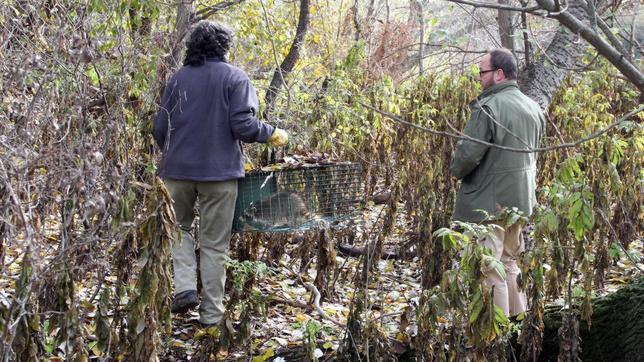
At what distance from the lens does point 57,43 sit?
3.08m

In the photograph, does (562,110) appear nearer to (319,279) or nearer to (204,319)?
(319,279)

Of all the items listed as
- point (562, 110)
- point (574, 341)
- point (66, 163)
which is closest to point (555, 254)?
point (574, 341)

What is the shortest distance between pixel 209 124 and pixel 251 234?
1.03m

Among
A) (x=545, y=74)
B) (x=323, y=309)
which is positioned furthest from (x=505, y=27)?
(x=323, y=309)

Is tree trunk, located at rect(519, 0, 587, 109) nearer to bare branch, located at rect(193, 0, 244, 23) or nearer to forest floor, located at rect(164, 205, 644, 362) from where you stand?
forest floor, located at rect(164, 205, 644, 362)

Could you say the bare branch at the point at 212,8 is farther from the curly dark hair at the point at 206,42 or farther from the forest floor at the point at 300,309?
the forest floor at the point at 300,309

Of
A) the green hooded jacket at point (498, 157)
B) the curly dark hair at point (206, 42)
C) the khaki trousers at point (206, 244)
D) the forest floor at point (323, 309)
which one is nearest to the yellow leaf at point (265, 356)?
the forest floor at point (323, 309)

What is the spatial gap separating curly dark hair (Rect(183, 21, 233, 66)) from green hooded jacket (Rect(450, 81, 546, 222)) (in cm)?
148

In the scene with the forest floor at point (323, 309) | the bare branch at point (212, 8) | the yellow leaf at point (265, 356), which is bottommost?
the yellow leaf at point (265, 356)

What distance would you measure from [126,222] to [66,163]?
34cm

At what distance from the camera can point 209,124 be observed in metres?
4.18

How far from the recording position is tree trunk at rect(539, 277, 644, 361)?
352 centimetres

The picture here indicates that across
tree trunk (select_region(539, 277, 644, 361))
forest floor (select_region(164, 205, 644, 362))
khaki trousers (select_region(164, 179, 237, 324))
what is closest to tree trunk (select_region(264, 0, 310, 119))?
forest floor (select_region(164, 205, 644, 362))

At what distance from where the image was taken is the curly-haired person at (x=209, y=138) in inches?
164
